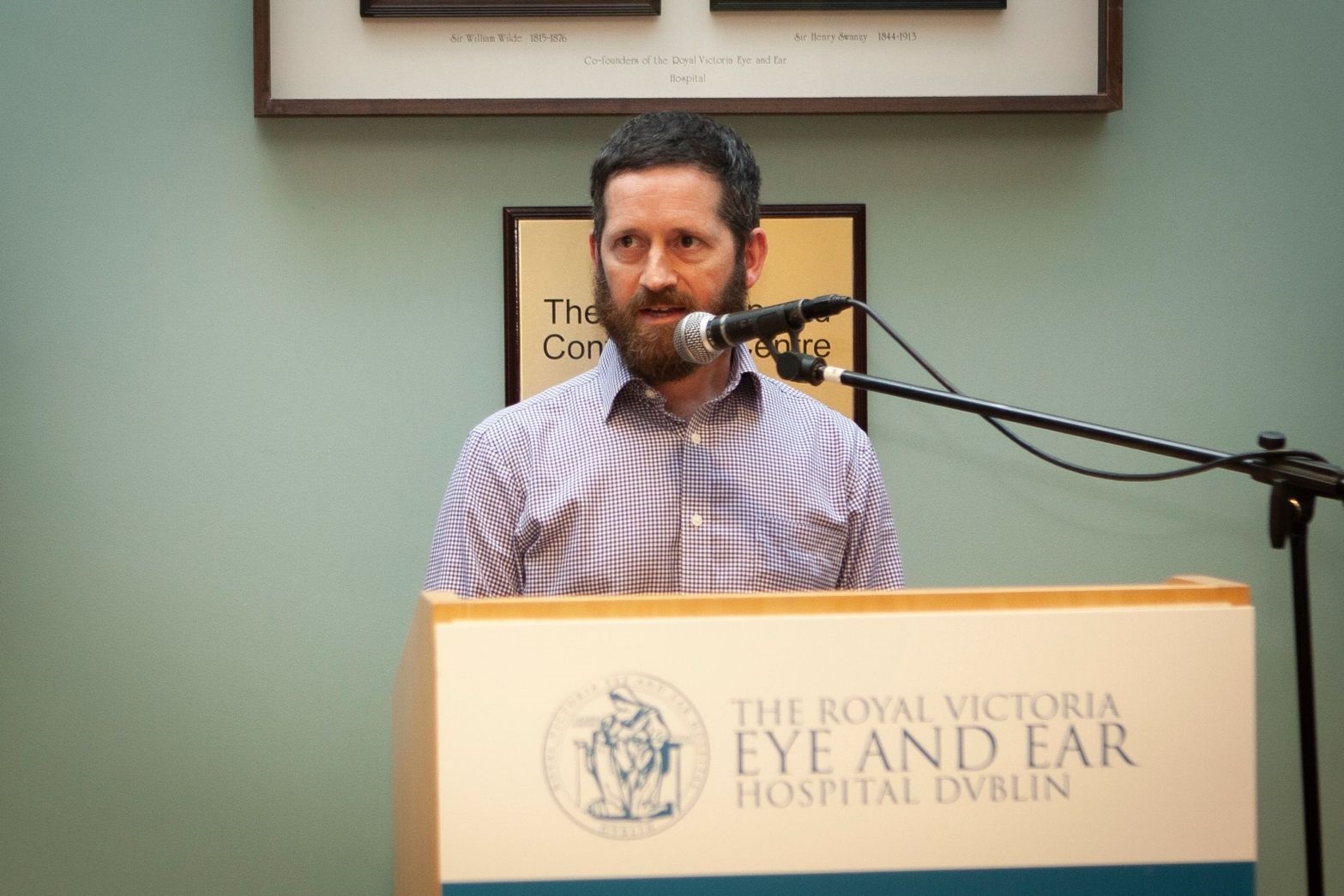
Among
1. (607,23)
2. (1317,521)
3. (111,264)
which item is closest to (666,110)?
(607,23)

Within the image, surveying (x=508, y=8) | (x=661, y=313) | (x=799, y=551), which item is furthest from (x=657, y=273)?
(x=508, y=8)

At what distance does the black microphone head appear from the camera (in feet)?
3.48

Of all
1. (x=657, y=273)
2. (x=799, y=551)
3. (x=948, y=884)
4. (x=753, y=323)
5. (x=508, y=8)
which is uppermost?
(x=508, y=8)

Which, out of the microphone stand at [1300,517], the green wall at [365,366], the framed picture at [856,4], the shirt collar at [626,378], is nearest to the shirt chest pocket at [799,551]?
the shirt collar at [626,378]

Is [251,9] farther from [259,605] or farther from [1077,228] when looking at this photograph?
[1077,228]

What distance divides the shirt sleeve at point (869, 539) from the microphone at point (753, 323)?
1.81 ft

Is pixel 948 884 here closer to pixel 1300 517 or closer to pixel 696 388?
pixel 1300 517

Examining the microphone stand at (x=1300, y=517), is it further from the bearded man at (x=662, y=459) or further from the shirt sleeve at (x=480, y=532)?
the shirt sleeve at (x=480, y=532)

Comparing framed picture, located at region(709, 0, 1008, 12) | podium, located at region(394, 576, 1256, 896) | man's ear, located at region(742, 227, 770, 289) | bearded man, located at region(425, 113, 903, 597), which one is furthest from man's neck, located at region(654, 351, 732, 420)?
podium, located at region(394, 576, 1256, 896)

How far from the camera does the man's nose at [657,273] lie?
145cm

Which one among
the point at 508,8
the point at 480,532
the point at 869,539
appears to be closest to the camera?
the point at 480,532

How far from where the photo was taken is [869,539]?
1555mm

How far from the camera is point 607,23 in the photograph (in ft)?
5.86

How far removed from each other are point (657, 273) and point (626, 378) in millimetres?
136
